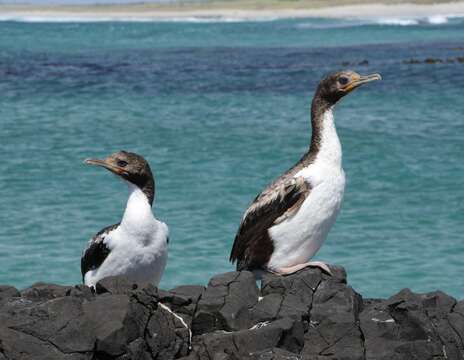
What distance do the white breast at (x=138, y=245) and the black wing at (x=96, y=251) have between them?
3.6 inches

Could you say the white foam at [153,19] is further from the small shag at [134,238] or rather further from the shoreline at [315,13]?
the small shag at [134,238]

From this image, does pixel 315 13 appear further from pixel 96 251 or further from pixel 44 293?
pixel 44 293

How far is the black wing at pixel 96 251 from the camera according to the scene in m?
8.31

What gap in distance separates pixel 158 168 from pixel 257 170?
201 cm

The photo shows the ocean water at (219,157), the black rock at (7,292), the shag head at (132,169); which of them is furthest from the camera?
the ocean water at (219,157)

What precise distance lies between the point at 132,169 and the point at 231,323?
61.5 inches

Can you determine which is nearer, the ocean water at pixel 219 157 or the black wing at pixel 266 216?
the black wing at pixel 266 216

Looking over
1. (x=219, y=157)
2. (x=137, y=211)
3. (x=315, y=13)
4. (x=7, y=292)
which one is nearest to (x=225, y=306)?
(x=137, y=211)

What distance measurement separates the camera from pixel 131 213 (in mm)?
8008

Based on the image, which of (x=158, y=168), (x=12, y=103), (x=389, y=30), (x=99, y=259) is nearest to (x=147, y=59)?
(x=12, y=103)

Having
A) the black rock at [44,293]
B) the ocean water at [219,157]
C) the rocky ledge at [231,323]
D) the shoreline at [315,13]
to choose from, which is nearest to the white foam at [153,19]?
the shoreline at [315,13]

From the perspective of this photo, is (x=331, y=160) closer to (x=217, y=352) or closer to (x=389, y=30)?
(x=217, y=352)

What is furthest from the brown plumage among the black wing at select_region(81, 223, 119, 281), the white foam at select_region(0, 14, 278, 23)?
the white foam at select_region(0, 14, 278, 23)

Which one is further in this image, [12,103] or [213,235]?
[12,103]
